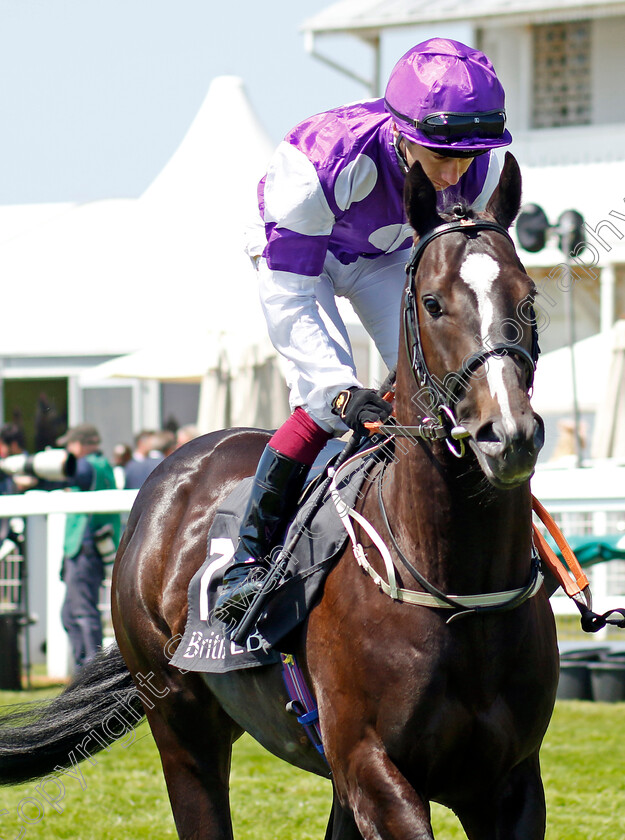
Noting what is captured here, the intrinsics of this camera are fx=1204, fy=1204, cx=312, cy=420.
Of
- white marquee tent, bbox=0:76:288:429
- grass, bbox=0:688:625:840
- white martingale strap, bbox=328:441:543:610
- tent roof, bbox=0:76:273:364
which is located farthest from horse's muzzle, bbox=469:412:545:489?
tent roof, bbox=0:76:273:364

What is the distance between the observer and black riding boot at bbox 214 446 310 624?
3.29 m

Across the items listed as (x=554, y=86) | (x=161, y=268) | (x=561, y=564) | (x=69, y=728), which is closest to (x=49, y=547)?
(x=69, y=728)

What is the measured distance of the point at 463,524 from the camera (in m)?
→ 2.70

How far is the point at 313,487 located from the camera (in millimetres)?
3369

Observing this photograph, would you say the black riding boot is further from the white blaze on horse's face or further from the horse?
the white blaze on horse's face

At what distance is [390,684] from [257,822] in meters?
2.73

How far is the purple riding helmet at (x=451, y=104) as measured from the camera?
9.34 ft

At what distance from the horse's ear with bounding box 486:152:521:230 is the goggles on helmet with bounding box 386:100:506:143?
0.15m

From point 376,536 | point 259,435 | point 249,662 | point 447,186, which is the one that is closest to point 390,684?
point 376,536

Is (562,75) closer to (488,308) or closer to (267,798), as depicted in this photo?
(267,798)

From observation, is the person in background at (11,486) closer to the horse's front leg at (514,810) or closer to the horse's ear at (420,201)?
the horse's front leg at (514,810)

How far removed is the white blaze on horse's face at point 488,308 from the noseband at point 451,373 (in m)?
0.03

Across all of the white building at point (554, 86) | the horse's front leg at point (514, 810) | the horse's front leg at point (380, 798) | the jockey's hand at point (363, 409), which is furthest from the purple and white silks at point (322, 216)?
the white building at point (554, 86)

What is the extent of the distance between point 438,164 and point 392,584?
105 cm
